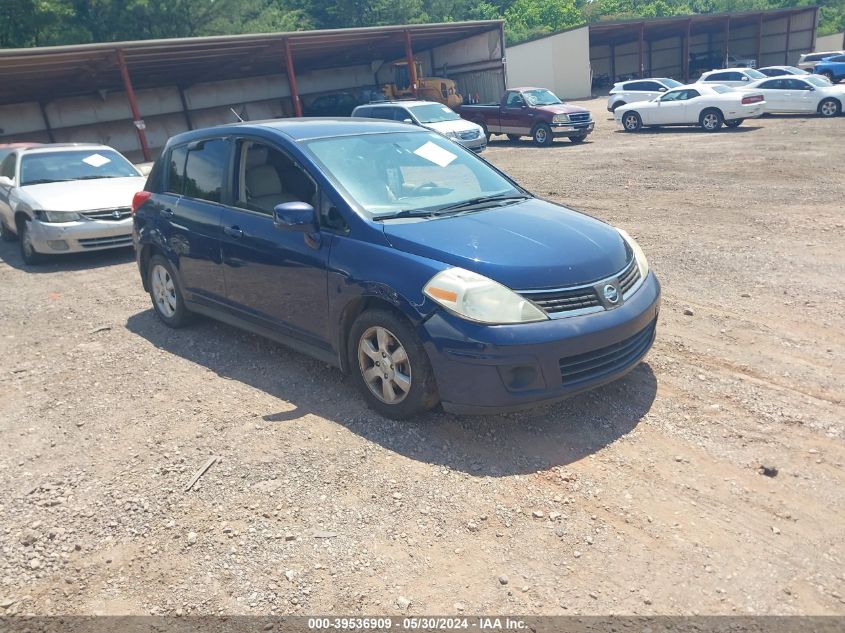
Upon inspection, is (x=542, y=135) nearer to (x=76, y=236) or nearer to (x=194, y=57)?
(x=194, y=57)

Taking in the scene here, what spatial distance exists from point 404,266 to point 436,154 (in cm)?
158

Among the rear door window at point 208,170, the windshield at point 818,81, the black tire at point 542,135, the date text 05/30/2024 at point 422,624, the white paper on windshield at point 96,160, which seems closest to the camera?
the date text 05/30/2024 at point 422,624

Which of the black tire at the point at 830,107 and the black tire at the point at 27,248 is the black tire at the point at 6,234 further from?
the black tire at the point at 830,107

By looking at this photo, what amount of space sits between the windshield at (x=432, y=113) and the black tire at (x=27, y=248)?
38.4 feet

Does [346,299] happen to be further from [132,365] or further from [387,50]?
[387,50]

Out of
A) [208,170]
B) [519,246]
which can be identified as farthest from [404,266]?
[208,170]

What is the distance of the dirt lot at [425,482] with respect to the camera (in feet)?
9.57

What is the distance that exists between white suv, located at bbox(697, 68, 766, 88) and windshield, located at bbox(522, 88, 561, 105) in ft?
25.2

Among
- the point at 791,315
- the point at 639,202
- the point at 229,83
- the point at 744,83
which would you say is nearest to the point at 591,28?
the point at 744,83

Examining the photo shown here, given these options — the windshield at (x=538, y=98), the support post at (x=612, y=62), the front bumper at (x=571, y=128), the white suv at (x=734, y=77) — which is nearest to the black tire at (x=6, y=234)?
the front bumper at (x=571, y=128)

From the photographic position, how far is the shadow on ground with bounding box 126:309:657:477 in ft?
12.6

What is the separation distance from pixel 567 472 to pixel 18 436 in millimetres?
3569

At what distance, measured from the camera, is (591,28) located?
39.9m

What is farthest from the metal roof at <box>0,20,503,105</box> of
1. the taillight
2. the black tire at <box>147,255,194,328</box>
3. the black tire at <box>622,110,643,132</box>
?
the black tire at <box>147,255,194,328</box>
